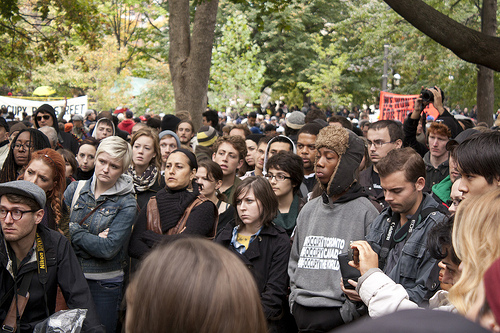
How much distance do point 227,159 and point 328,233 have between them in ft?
8.77

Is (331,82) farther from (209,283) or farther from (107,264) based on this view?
(209,283)

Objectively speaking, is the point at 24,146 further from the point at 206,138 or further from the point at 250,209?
the point at 206,138

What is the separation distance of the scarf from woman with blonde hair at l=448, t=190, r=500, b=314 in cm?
457

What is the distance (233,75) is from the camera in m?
28.6

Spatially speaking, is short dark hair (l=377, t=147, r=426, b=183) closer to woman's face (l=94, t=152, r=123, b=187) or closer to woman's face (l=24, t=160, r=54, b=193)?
woman's face (l=94, t=152, r=123, b=187)

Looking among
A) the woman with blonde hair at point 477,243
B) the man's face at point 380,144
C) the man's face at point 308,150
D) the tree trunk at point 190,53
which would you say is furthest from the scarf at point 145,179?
the tree trunk at point 190,53

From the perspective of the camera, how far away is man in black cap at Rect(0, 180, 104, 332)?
12.4ft

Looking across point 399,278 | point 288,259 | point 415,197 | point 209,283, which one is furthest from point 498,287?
point 288,259

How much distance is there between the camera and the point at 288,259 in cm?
476

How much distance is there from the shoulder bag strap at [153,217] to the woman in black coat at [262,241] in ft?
1.91

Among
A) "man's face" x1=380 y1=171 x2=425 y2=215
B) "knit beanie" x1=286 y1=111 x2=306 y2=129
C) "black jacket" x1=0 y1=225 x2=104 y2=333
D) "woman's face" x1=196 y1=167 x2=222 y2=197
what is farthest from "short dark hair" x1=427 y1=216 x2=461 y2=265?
"knit beanie" x1=286 y1=111 x2=306 y2=129

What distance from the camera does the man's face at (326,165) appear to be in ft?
15.4

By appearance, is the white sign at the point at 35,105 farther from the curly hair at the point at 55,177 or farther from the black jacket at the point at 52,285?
the black jacket at the point at 52,285

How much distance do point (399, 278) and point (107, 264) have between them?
8.81 ft
